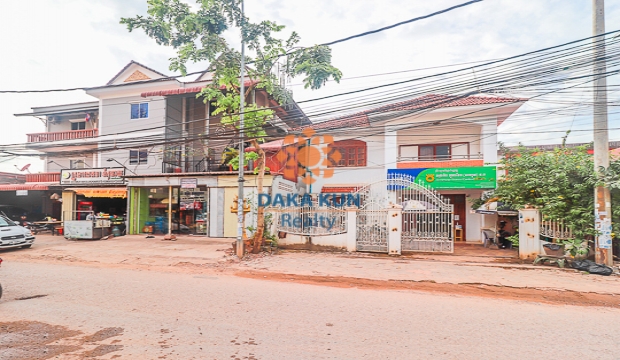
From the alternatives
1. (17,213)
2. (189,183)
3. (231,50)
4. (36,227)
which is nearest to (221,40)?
(231,50)

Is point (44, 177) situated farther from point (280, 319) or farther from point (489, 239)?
point (489, 239)

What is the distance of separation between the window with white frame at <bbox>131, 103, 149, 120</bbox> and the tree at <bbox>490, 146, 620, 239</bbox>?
61.2 feet

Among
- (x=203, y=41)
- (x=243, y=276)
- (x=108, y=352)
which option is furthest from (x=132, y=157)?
(x=108, y=352)

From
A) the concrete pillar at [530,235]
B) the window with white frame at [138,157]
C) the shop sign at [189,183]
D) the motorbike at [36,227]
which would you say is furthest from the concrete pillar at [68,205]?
the concrete pillar at [530,235]

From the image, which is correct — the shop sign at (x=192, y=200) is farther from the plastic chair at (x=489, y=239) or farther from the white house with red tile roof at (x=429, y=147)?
the plastic chair at (x=489, y=239)

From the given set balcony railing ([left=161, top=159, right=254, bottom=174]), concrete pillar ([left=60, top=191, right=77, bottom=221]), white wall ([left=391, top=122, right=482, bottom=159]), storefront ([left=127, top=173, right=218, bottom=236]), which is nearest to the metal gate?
white wall ([left=391, top=122, right=482, bottom=159])

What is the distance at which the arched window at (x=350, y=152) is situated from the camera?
16484 mm

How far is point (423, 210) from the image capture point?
1048cm

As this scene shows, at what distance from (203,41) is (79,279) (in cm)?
796

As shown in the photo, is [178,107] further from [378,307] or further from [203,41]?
[378,307]

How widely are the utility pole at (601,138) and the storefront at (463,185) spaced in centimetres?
513

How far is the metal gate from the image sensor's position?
10453 mm

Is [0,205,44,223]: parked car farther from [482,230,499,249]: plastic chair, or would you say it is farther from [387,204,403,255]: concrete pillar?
[482,230,499,249]: plastic chair

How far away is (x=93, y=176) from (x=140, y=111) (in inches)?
184
